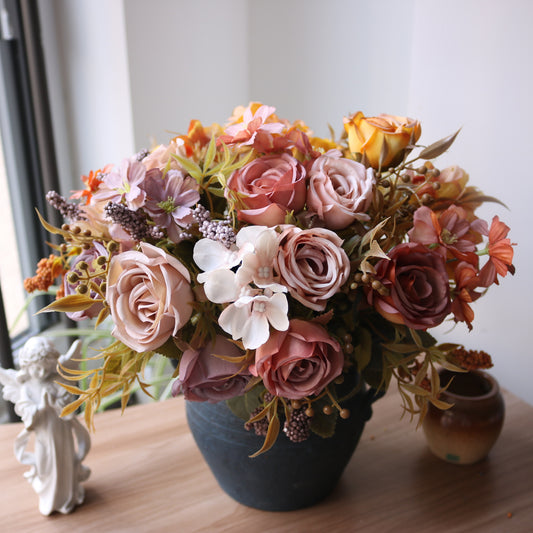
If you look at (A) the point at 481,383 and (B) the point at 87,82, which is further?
(B) the point at 87,82

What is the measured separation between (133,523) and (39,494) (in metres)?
0.14

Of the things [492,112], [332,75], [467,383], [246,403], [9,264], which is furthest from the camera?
[9,264]

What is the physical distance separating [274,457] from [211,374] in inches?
7.0

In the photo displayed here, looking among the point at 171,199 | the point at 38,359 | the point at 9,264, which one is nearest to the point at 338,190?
the point at 171,199

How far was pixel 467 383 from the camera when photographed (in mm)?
850

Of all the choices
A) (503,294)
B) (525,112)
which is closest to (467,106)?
(525,112)

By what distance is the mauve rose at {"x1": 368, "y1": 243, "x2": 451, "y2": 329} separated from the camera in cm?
52

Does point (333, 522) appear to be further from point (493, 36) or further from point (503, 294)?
point (493, 36)

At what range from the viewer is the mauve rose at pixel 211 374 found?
1.83 feet

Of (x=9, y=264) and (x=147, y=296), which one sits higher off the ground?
(x=147, y=296)

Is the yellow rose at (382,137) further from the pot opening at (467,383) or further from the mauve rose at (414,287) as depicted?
the pot opening at (467,383)

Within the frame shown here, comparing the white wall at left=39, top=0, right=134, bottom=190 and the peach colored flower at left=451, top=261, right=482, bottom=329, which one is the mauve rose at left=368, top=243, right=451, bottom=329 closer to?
the peach colored flower at left=451, top=261, right=482, bottom=329

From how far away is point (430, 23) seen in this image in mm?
1070

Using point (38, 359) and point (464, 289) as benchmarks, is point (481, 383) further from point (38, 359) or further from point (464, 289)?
point (38, 359)
